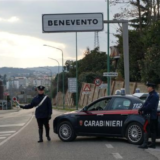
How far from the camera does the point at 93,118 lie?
14.0 m

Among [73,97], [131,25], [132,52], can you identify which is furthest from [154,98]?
[73,97]

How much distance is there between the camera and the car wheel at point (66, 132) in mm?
14383

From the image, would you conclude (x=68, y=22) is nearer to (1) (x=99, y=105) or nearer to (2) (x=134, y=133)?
(1) (x=99, y=105)

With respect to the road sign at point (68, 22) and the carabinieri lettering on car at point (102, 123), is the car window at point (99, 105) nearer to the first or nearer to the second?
the carabinieri lettering on car at point (102, 123)

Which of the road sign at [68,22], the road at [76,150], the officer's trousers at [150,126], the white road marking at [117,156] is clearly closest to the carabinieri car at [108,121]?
the officer's trousers at [150,126]

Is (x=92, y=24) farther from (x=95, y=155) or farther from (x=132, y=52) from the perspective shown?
(x=132, y=52)

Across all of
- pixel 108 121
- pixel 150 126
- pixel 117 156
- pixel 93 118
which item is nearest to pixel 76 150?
pixel 117 156

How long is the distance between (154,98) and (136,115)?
1.00 metres

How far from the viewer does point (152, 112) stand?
489 inches

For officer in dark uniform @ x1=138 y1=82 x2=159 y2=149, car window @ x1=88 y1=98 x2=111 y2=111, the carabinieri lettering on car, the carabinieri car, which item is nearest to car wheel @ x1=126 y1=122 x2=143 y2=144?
the carabinieri car

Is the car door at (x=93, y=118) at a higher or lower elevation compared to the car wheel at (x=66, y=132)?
higher

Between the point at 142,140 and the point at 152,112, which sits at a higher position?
the point at 152,112

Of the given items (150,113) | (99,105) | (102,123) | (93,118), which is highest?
(99,105)

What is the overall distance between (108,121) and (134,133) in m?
0.98
